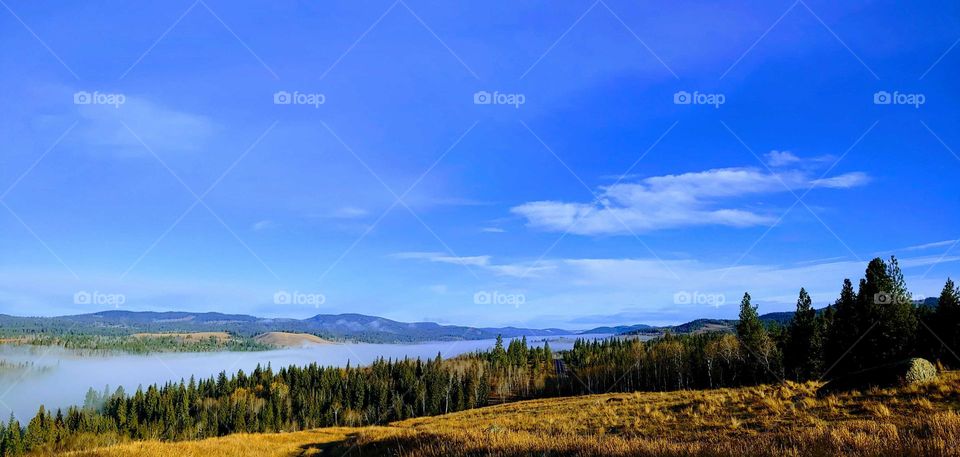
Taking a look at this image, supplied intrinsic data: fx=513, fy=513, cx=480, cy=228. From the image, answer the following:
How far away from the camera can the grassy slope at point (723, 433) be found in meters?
8.19

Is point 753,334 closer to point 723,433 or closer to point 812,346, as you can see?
point 812,346

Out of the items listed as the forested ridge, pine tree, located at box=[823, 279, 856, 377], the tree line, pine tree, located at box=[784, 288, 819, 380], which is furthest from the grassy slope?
pine tree, located at box=[784, 288, 819, 380]

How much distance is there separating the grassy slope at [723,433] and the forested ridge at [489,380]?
4115 centimetres

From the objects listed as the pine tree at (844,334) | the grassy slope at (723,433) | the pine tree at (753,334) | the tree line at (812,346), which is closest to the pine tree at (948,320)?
the tree line at (812,346)

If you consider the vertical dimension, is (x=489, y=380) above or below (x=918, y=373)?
below

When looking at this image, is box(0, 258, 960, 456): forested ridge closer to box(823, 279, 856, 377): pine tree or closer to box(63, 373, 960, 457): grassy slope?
box(823, 279, 856, 377): pine tree

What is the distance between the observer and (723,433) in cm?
1566

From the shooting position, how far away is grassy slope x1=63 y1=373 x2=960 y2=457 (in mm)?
8188

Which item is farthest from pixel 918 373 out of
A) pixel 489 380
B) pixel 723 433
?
pixel 489 380

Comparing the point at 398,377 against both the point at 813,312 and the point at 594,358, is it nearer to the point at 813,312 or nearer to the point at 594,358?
the point at 594,358

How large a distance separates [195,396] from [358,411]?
4719 cm

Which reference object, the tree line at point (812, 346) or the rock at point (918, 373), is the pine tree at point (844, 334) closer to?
the tree line at point (812, 346)

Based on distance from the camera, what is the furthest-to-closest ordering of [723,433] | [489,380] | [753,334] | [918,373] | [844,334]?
[489,380], [753,334], [844,334], [918,373], [723,433]

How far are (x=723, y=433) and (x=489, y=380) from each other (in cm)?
12606
